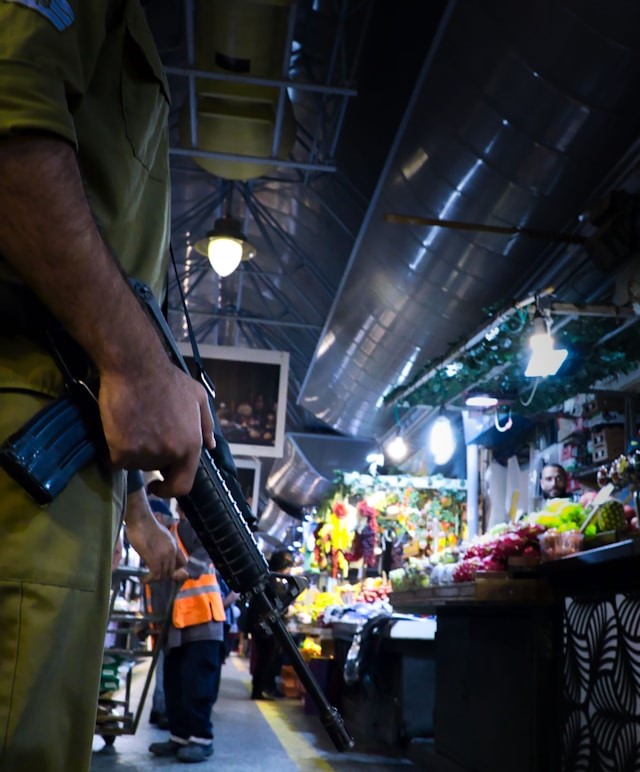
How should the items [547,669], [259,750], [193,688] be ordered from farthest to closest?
1. [259,750]
2. [193,688]
3. [547,669]

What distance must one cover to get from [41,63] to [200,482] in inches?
28.4

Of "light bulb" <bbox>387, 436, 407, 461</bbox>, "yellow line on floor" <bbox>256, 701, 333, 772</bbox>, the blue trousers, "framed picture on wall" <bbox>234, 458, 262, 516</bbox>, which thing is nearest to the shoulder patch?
the blue trousers

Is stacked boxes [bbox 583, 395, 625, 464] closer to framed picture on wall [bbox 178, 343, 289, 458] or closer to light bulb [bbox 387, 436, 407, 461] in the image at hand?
light bulb [bbox 387, 436, 407, 461]

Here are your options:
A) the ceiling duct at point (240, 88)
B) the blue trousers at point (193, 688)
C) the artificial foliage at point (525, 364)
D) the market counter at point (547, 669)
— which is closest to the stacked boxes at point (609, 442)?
the artificial foliage at point (525, 364)

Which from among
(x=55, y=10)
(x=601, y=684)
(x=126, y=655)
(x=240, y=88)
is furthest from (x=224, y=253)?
(x=55, y=10)

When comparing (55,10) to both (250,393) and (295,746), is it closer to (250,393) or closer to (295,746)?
(295,746)

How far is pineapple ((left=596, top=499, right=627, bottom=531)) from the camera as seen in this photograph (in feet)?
13.7

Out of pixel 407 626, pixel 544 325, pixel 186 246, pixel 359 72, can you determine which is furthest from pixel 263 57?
pixel 186 246

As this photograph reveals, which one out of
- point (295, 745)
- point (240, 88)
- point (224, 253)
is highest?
point (240, 88)

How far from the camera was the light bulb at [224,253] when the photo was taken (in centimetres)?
816

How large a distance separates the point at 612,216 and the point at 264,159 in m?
3.42

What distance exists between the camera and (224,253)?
26.8 feet

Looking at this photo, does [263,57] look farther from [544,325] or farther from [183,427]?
[183,427]

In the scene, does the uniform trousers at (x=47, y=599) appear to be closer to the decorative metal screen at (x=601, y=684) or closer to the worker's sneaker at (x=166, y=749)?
the decorative metal screen at (x=601, y=684)
